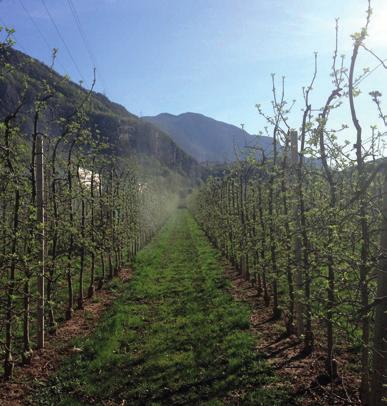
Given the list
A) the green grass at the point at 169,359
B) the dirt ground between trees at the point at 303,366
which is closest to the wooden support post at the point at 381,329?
the dirt ground between trees at the point at 303,366

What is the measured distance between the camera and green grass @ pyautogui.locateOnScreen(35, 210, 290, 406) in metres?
6.88

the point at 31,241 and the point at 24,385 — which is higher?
the point at 31,241

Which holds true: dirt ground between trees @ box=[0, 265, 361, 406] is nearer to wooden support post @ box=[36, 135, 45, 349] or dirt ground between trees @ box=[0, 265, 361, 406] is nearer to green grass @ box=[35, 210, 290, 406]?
green grass @ box=[35, 210, 290, 406]

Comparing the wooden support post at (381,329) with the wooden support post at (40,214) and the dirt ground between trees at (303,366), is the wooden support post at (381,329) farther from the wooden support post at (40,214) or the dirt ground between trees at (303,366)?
the wooden support post at (40,214)

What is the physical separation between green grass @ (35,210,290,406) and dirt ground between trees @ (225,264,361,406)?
30cm

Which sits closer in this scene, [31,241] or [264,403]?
[264,403]

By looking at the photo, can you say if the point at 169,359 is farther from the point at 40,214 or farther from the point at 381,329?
the point at 381,329

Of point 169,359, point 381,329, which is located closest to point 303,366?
point 169,359

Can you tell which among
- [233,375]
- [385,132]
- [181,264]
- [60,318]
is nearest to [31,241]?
[233,375]

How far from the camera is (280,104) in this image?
9219mm

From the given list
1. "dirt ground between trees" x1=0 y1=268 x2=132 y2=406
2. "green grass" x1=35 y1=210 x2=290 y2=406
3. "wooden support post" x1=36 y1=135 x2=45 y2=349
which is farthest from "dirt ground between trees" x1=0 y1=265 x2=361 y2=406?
"wooden support post" x1=36 y1=135 x2=45 y2=349

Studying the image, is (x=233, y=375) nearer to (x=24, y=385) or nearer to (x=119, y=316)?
(x=24, y=385)

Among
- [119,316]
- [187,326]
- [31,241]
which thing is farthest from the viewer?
[119,316]

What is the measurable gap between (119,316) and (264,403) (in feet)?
19.3
